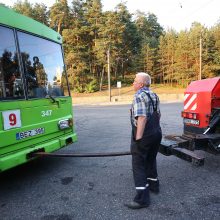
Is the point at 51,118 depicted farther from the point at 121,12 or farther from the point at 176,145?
the point at 121,12

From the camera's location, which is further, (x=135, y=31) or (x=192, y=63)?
(x=135, y=31)

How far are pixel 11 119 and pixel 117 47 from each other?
140 ft

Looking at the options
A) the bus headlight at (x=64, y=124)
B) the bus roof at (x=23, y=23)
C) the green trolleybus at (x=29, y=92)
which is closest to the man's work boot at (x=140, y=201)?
the green trolleybus at (x=29, y=92)

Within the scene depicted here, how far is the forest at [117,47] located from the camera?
4169cm

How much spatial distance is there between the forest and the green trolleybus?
35310 mm

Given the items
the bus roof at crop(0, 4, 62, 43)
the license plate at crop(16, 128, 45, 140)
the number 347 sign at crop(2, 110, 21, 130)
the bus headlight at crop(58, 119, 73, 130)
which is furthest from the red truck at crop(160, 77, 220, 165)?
the bus roof at crop(0, 4, 62, 43)

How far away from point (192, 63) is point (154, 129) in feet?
138

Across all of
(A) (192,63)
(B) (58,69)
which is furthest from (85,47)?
(B) (58,69)

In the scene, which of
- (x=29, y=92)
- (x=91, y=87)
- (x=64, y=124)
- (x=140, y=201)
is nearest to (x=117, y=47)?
(x=91, y=87)

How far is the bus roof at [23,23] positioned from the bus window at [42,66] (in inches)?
4.0

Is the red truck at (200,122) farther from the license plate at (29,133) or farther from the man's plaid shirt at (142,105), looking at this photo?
the license plate at (29,133)

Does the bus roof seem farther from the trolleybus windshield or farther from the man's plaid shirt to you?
the man's plaid shirt

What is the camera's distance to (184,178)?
4543 millimetres

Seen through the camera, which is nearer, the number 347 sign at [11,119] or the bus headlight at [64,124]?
the number 347 sign at [11,119]
